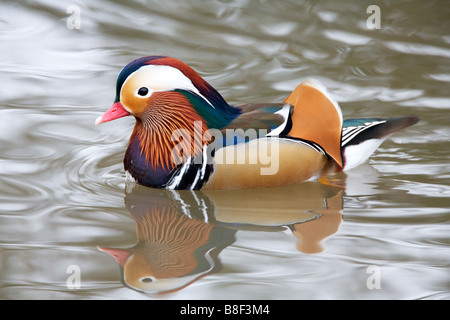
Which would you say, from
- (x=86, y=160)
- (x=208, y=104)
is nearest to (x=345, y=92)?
(x=208, y=104)

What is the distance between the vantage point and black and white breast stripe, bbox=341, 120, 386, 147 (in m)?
4.89

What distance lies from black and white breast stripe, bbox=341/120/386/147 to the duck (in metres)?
0.09

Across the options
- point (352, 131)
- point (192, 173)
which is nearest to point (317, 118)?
point (352, 131)

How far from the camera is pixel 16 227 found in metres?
4.06

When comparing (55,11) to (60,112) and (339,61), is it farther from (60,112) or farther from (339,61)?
(339,61)

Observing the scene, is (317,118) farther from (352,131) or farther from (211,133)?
(211,133)

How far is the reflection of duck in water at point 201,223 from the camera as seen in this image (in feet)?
11.8

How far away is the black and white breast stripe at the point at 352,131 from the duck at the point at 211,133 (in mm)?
88

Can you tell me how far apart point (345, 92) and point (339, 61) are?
70cm

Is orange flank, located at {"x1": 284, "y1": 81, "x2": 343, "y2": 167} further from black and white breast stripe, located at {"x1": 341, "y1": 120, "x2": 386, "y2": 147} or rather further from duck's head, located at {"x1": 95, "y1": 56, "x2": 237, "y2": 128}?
duck's head, located at {"x1": 95, "y1": 56, "x2": 237, "y2": 128}

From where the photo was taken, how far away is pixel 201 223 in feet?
13.8

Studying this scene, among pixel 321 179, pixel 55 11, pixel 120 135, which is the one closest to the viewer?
Result: pixel 321 179

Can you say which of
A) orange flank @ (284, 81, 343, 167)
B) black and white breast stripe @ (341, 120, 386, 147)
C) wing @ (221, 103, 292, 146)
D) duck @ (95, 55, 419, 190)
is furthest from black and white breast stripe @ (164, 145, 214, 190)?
black and white breast stripe @ (341, 120, 386, 147)

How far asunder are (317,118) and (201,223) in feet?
3.64
